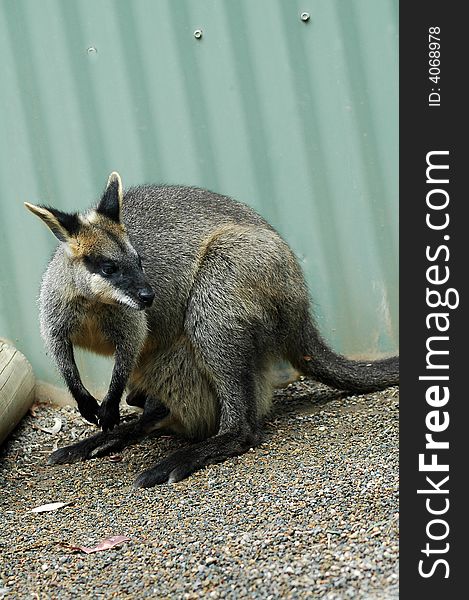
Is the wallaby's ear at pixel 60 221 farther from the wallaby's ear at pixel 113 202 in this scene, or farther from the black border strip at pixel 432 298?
the black border strip at pixel 432 298

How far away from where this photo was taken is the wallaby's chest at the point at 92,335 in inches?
203

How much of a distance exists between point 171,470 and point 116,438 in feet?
2.84

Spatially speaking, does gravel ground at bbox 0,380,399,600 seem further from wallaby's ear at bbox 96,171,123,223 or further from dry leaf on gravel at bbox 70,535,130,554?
wallaby's ear at bbox 96,171,123,223

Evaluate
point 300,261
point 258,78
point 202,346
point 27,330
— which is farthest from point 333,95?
point 27,330

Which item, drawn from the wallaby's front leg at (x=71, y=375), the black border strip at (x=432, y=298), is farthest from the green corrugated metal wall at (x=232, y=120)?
the wallaby's front leg at (x=71, y=375)

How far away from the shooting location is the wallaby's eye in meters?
4.76

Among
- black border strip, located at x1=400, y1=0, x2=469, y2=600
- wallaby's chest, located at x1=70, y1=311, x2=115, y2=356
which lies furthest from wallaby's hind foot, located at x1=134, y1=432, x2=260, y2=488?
black border strip, located at x1=400, y1=0, x2=469, y2=600

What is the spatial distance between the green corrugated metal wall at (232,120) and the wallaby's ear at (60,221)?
1493mm

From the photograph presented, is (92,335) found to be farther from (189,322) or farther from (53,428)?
(53,428)

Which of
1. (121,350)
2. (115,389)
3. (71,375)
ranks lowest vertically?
(115,389)

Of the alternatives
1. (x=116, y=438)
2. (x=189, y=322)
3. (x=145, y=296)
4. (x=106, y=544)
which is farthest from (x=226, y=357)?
(x=106, y=544)

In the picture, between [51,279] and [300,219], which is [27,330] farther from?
[300,219]

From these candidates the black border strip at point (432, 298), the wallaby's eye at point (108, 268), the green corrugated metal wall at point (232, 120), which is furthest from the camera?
the green corrugated metal wall at point (232, 120)

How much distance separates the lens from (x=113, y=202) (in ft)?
16.3
